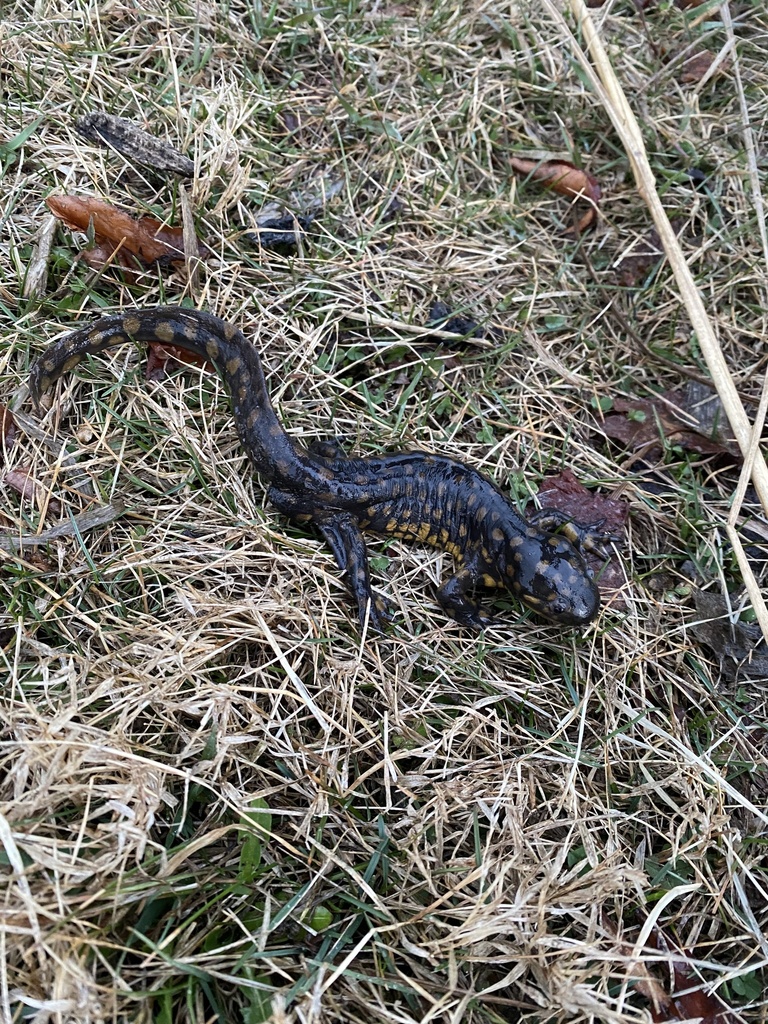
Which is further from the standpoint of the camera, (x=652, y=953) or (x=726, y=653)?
(x=726, y=653)

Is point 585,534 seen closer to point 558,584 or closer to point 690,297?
point 558,584

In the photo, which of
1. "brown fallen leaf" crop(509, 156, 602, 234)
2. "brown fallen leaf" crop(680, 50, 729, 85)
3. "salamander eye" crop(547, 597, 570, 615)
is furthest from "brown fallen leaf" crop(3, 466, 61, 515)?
"brown fallen leaf" crop(680, 50, 729, 85)

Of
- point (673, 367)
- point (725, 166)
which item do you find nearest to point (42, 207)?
point (673, 367)

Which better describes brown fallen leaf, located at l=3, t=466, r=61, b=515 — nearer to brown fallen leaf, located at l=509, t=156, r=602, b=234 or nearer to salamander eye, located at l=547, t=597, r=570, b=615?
salamander eye, located at l=547, t=597, r=570, b=615

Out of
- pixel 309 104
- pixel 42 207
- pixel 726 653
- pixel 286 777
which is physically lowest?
pixel 286 777

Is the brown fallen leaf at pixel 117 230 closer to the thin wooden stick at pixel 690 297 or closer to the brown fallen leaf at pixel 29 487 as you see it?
the brown fallen leaf at pixel 29 487

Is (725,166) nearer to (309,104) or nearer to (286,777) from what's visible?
(309,104)
